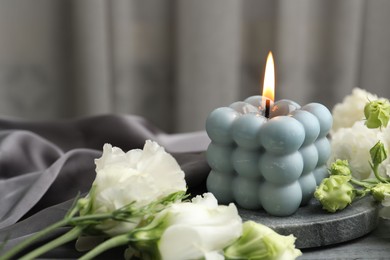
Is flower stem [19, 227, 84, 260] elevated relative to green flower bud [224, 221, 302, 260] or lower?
elevated

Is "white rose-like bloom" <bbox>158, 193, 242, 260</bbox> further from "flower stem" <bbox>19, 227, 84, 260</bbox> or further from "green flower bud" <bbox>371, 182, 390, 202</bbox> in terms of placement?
"green flower bud" <bbox>371, 182, 390, 202</bbox>

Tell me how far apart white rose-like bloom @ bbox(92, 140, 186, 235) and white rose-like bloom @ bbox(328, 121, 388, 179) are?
215 mm

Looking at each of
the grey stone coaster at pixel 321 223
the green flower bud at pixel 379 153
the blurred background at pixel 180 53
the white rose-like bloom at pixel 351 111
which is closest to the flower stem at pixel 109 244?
the grey stone coaster at pixel 321 223

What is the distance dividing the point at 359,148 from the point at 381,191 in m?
0.07

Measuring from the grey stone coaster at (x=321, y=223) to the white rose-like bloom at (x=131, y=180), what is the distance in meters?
0.09

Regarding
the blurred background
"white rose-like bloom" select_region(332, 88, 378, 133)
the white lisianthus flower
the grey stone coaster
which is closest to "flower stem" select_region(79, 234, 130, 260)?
the white lisianthus flower

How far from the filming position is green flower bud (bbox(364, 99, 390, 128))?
1.80ft

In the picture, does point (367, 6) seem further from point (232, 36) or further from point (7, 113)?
point (7, 113)

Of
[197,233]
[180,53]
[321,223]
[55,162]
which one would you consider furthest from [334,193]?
[180,53]

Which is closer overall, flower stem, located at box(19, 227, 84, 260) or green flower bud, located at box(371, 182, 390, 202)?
flower stem, located at box(19, 227, 84, 260)

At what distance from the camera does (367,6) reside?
4.20 ft

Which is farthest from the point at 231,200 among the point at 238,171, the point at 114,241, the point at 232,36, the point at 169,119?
the point at 169,119

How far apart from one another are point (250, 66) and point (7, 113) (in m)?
0.57

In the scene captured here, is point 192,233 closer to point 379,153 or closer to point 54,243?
point 54,243
